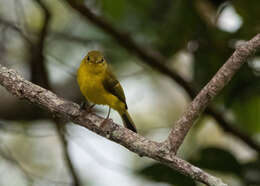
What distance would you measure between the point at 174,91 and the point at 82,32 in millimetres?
1959

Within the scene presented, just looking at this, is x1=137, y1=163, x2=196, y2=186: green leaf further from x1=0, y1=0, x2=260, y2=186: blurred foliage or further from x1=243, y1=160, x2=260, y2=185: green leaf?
x1=243, y1=160, x2=260, y2=185: green leaf

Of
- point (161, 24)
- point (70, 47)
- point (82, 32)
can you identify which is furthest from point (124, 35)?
point (70, 47)

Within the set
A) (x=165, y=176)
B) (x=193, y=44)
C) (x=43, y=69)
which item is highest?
(x=193, y=44)

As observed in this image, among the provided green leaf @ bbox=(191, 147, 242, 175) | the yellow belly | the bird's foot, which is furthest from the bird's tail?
the bird's foot

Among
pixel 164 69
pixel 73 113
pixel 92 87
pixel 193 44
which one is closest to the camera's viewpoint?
pixel 73 113

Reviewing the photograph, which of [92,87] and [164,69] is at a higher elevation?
[164,69]

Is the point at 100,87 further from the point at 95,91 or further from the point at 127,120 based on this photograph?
the point at 127,120

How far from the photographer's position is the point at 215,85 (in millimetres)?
2859

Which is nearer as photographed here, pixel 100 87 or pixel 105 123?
pixel 105 123

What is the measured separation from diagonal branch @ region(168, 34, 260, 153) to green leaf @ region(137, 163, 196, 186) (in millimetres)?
1424

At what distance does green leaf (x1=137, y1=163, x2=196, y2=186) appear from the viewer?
13.9 ft

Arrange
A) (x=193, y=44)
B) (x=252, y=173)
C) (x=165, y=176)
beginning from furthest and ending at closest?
(x=193, y=44)
(x=252, y=173)
(x=165, y=176)

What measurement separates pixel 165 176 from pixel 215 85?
1.61 meters

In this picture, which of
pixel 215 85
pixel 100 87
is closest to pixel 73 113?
pixel 215 85
